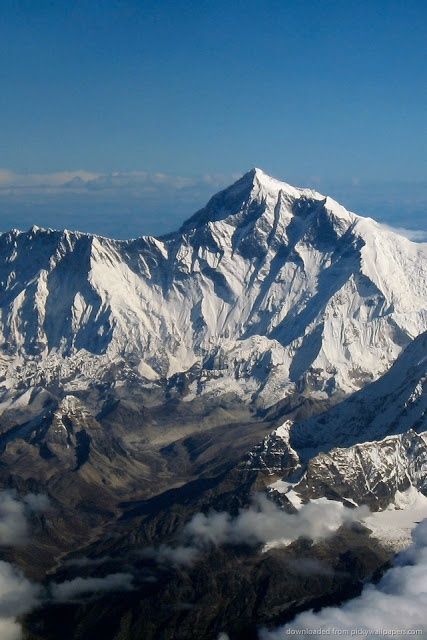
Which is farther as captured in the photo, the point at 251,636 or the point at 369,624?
the point at 251,636

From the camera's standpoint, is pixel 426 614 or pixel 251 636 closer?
pixel 426 614

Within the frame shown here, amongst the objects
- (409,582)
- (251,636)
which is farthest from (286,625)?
(409,582)

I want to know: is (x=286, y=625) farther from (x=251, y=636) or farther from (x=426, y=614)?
(x=426, y=614)

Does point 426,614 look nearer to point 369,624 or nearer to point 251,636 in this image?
point 369,624

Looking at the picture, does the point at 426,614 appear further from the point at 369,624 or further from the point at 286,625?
the point at 286,625

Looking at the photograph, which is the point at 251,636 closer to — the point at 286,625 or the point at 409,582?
the point at 286,625

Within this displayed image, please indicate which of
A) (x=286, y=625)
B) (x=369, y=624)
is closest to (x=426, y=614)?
(x=369, y=624)
